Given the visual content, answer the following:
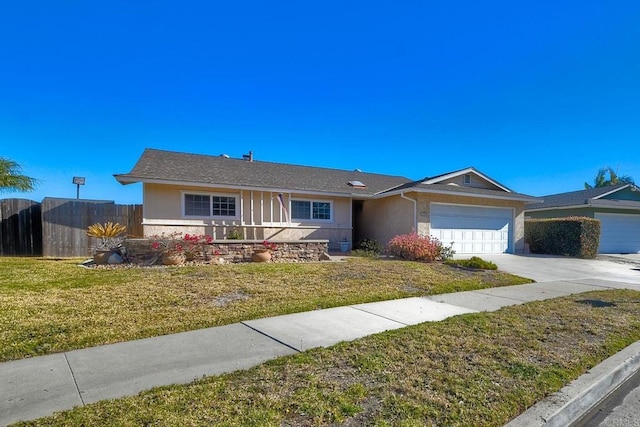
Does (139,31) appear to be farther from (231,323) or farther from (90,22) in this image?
(231,323)

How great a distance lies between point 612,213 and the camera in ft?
63.1

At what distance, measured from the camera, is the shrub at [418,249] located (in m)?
12.2

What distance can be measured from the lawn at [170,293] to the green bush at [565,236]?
331 inches

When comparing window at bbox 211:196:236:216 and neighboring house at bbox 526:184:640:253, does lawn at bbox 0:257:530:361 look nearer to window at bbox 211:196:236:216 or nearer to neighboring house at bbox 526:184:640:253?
window at bbox 211:196:236:216

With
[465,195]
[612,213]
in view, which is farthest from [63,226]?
[612,213]

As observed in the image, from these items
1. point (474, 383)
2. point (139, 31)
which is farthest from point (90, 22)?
point (474, 383)

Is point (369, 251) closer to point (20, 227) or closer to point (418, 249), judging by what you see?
point (418, 249)

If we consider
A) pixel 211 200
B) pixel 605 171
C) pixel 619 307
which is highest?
pixel 605 171

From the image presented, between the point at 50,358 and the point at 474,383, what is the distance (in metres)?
4.46

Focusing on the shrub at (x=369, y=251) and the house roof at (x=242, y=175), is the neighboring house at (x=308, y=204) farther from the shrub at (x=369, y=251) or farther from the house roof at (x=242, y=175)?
the shrub at (x=369, y=251)

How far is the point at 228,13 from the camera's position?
1025 centimetres

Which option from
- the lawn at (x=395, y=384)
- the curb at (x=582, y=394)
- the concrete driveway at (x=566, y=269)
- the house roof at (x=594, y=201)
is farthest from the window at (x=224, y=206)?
the house roof at (x=594, y=201)

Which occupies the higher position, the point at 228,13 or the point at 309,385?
the point at 228,13

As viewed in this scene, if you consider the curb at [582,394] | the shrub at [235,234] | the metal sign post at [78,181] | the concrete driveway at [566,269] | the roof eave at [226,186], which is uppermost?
the metal sign post at [78,181]
